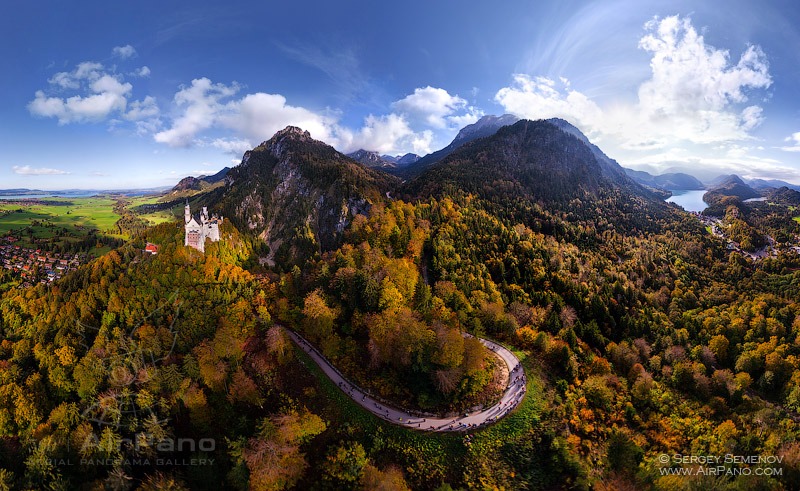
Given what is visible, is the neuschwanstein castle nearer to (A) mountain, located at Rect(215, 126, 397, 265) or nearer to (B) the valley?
(B) the valley

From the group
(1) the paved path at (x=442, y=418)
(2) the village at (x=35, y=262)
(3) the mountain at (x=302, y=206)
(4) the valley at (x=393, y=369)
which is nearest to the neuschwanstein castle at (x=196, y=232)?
(4) the valley at (x=393, y=369)

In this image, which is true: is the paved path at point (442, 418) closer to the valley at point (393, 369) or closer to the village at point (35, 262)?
the valley at point (393, 369)

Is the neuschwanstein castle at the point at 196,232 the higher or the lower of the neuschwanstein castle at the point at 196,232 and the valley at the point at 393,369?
the higher

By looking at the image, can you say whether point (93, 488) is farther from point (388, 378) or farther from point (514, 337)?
point (514, 337)

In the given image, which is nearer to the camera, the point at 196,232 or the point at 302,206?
the point at 196,232

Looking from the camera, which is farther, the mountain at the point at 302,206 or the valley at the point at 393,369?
the mountain at the point at 302,206

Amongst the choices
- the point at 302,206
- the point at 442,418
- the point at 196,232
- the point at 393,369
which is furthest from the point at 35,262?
the point at 442,418

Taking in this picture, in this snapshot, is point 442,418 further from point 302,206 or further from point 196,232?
point 302,206
